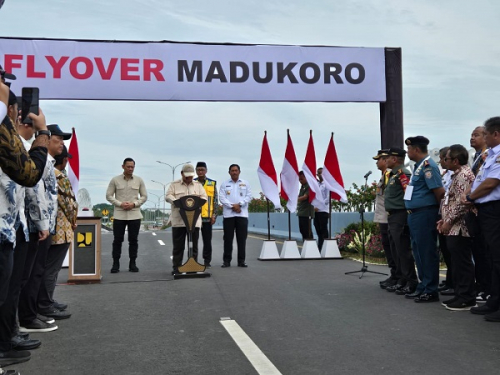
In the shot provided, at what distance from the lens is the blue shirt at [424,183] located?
697cm

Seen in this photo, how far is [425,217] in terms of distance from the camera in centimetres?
709

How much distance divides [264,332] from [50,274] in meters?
2.68

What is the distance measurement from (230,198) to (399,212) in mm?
4989

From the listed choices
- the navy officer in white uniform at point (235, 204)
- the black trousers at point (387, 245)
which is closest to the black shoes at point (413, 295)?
the black trousers at point (387, 245)

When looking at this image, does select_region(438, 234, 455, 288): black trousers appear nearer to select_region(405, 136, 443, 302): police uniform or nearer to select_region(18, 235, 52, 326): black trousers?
select_region(405, 136, 443, 302): police uniform

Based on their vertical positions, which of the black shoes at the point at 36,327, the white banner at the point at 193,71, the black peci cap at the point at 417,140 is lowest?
the black shoes at the point at 36,327

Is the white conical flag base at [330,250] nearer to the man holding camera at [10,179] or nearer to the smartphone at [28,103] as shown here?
the man holding camera at [10,179]

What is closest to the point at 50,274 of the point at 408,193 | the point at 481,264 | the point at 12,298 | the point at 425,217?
the point at 12,298

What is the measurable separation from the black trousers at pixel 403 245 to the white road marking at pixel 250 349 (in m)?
2.98

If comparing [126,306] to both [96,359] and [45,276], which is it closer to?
[45,276]

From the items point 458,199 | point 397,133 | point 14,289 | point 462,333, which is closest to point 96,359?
point 14,289

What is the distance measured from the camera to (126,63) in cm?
1223

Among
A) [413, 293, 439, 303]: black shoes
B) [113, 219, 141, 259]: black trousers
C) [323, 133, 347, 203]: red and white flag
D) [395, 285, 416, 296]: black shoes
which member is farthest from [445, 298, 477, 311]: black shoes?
[323, 133, 347, 203]: red and white flag

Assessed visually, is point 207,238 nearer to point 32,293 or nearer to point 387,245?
point 387,245
